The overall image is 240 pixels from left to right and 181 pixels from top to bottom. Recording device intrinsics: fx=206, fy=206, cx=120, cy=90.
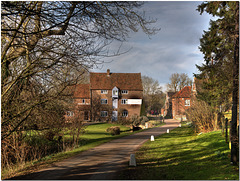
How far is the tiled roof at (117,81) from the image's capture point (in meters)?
44.4

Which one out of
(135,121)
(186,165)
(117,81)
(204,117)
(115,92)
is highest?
(117,81)

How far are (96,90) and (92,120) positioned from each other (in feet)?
21.2

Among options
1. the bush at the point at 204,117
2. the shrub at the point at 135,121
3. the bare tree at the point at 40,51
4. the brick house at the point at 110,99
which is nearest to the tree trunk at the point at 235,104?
the bare tree at the point at 40,51

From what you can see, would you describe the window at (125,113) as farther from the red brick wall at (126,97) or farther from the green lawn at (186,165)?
the green lawn at (186,165)

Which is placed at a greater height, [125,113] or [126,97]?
[126,97]

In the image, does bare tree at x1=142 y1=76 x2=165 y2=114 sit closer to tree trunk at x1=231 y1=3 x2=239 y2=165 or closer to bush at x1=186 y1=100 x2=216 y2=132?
bush at x1=186 y1=100 x2=216 y2=132

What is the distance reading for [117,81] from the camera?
45.3 metres

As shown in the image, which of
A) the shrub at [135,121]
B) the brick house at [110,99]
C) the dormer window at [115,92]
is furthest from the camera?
the dormer window at [115,92]

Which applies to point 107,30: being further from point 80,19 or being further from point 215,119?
point 215,119

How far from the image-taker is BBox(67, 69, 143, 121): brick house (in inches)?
1705

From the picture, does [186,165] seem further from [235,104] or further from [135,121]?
[135,121]

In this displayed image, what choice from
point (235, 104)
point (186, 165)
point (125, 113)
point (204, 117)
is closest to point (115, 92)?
point (125, 113)

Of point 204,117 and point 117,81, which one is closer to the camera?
point 204,117

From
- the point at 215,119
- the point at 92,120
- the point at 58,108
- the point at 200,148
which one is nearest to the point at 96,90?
the point at 92,120
